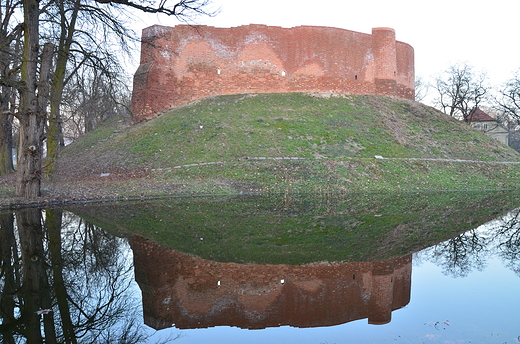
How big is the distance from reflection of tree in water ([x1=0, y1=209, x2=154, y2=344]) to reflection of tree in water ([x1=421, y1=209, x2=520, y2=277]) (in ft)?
12.2

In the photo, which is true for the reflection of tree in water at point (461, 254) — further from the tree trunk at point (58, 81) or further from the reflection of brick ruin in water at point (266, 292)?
the tree trunk at point (58, 81)

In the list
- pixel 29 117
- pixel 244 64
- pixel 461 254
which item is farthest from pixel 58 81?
pixel 461 254

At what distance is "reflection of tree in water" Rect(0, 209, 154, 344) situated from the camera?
3.31m

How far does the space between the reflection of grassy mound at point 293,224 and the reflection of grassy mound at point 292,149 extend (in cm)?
302

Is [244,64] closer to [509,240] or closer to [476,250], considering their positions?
[509,240]

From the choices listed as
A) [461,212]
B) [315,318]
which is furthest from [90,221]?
[461,212]

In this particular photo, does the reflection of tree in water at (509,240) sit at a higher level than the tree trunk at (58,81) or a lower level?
lower

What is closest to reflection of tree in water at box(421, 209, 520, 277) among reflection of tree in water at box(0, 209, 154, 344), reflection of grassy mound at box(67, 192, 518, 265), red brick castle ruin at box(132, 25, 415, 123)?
reflection of grassy mound at box(67, 192, 518, 265)

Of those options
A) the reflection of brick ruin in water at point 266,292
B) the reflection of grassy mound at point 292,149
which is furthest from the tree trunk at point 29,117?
the reflection of brick ruin in water at point 266,292

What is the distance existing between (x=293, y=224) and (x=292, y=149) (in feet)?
34.1

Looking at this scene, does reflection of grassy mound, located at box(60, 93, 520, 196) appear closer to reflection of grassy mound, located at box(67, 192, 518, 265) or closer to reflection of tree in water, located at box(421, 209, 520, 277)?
reflection of grassy mound, located at box(67, 192, 518, 265)

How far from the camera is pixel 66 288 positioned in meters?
4.27

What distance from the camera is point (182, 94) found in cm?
2484

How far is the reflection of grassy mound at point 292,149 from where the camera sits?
16.3 meters
